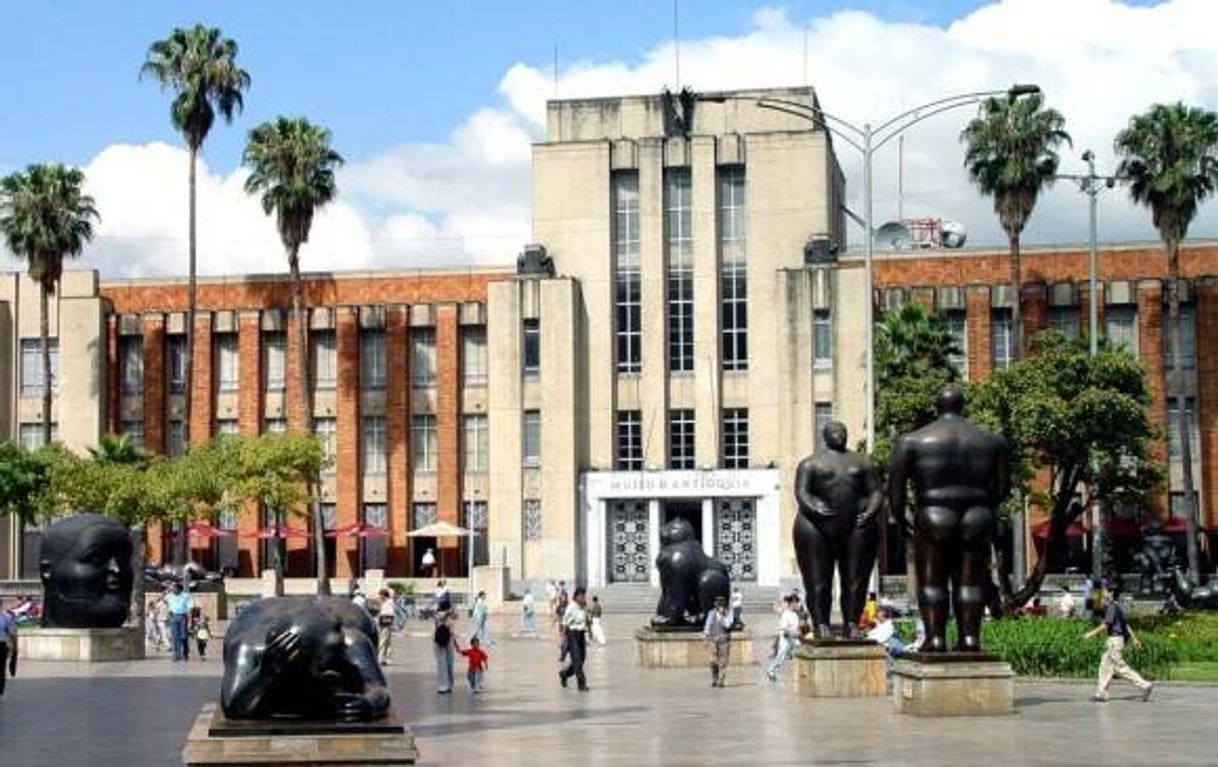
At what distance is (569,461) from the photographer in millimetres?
68500

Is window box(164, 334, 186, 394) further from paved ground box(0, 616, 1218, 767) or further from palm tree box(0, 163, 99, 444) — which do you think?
paved ground box(0, 616, 1218, 767)

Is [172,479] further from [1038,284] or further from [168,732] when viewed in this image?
[168,732]

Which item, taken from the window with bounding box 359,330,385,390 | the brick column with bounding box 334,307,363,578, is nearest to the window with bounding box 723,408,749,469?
the window with bounding box 359,330,385,390

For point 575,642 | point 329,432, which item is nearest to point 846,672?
point 575,642

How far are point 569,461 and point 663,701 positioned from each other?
43398 millimetres

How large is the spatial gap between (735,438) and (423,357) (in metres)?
12.8

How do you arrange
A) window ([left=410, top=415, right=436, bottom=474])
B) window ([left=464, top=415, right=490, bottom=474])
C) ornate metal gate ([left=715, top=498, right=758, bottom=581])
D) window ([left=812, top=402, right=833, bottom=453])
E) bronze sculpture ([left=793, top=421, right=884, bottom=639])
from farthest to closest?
window ([left=410, top=415, right=436, bottom=474])
window ([left=464, top=415, right=490, bottom=474])
ornate metal gate ([left=715, top=498, right=758, bottom=581])
window ([left=812, top=402, right=833, bottom=453])
bronze sculpture ([left=793, top=421, right=884, bottom=639])

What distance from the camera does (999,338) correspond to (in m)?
70.5

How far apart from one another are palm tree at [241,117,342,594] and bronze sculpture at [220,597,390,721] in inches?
2261

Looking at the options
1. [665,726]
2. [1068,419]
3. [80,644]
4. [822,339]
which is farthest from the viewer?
[822,339]

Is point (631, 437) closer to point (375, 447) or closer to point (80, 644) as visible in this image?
point (375, 447)

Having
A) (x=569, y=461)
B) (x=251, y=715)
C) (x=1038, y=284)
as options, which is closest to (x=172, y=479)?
(x=569, y=461)

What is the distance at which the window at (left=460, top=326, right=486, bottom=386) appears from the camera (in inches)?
2899

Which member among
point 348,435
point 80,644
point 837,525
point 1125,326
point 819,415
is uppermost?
point 1125,326
